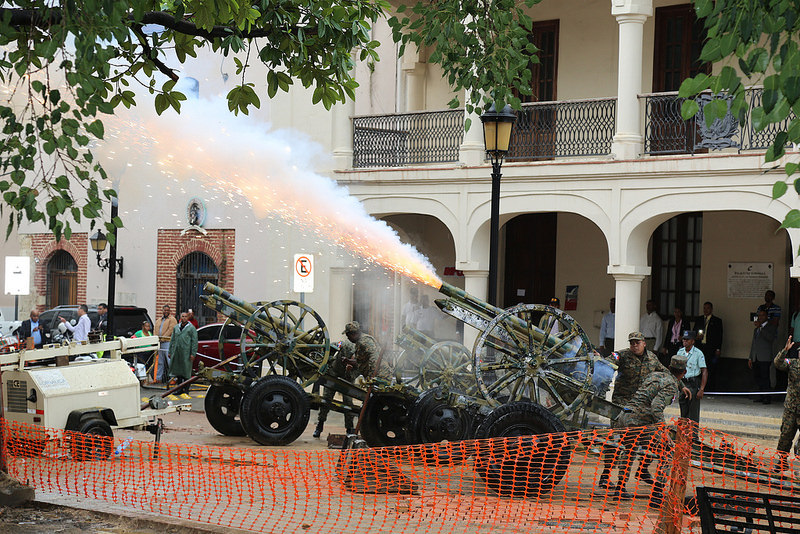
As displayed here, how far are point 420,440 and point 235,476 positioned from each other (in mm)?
2466

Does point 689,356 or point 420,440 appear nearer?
point 420,440

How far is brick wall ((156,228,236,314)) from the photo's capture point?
24.6 m

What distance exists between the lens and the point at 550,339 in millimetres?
12164

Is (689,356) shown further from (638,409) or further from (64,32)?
(64,32)

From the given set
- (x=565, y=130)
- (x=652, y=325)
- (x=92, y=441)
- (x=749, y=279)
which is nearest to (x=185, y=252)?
(x=565, y=130)

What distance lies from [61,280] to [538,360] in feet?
64.4

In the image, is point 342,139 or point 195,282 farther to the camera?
point 195,282

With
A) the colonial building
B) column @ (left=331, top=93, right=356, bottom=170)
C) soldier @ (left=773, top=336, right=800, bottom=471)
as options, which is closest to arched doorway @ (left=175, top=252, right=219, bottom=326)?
the colonial building

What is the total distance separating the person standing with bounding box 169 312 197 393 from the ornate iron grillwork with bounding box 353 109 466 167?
16.0ft

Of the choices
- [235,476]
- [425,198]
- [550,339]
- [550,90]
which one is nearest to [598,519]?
[550,339]

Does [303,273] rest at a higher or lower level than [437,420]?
higher

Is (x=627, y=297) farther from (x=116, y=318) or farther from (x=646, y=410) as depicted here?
(x=116, y=318)

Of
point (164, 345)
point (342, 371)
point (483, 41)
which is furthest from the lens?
point (164, 345)

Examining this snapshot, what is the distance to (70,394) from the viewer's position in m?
12.2
